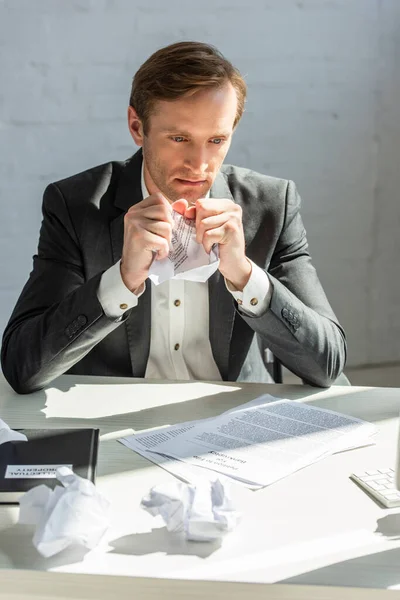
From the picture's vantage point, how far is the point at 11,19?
2.98 metres

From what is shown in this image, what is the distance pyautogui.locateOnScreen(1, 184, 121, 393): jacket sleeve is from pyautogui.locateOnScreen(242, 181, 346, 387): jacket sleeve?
0.32 m

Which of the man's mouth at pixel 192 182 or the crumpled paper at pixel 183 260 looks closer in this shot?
the crumpled paper at pixel 183 260

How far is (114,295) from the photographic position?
62.9 inches

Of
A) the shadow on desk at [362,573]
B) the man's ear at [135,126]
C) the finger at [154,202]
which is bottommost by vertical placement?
the shadow on desk at [362,573]

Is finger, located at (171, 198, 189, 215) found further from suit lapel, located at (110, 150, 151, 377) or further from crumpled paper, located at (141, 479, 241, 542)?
crumpled paper, located at (141, 479, 241, 542)

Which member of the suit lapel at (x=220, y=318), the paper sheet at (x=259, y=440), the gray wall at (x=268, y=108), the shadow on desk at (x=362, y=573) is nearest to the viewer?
the shadow on desk at (x=362, y=573)

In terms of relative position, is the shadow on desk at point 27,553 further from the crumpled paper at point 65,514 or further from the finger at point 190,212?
the finger at point 190,212

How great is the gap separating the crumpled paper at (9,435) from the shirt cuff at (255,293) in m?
0.54

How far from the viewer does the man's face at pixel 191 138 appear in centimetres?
171

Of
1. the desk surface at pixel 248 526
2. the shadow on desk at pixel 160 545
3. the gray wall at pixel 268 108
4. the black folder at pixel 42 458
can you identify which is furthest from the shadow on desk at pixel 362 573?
the gray wall at pixel 268 108

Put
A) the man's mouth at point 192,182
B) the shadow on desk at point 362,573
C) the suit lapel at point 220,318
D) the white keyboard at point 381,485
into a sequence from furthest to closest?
the suit lapel at point 220,318
the man's mouth at point 192,182
the white keyboard at point 381,485
the shadow on desk at point 362,573

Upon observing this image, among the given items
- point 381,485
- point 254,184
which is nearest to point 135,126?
point 254,184

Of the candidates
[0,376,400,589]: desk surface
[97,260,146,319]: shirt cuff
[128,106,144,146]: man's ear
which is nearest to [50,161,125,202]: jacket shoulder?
[128,106,144,146]: man's ear

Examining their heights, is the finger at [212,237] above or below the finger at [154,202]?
below
